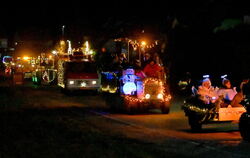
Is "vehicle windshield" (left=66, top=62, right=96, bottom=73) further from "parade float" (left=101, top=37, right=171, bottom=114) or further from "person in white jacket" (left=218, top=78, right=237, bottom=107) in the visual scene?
"person in white jacket" (left=218, top=78, right=237, bottom=107)

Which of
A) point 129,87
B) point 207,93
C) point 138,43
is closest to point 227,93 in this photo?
point 207,93

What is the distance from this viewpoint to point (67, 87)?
102ft

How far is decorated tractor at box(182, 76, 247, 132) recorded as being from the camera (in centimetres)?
1443

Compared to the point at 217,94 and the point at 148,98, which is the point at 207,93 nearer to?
the point at 217,94

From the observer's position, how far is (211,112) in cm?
1451

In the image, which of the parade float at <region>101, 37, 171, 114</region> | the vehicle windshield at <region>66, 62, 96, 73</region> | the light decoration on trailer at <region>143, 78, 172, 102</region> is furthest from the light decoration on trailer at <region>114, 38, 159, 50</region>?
the light decoration on trailer at <region>143, 78, 172, 102</region>

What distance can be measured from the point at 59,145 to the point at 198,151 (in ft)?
10.7

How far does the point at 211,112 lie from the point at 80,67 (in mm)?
18834

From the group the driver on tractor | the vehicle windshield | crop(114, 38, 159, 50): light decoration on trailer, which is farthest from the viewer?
A: the vehicle windshield

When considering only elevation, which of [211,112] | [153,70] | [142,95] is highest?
[153,70]

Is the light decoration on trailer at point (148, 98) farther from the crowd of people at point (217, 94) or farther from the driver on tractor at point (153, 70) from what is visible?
the crowd of people at point (217, 94)

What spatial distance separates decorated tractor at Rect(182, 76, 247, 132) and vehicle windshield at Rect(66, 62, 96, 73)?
17.6 metres

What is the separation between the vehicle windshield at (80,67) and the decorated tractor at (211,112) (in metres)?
17.6

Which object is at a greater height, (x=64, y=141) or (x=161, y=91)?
(x=161, y=91)
